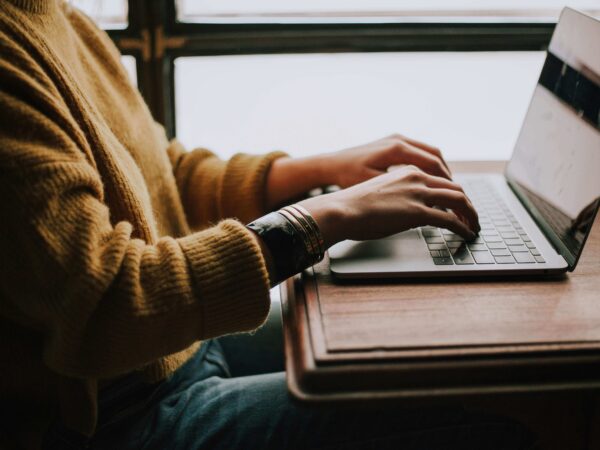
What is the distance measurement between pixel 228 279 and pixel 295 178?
0.40 meters

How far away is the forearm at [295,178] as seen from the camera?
3.22ft

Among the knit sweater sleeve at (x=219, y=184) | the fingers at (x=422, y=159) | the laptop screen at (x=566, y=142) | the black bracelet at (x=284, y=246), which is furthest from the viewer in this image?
the knit sweater sleeve at (x=219, y=184)

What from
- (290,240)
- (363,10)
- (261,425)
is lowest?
(261,425)

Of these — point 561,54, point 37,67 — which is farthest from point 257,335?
point 561,54

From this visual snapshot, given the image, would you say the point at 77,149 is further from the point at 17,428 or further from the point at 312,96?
the point at 312,96

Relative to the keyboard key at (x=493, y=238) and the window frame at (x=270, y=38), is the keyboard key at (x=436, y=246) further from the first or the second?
the window frame at (x=270, y=38)

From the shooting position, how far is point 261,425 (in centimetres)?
72

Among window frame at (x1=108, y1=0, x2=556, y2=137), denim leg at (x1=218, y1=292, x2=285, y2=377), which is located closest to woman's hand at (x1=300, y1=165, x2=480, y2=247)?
denim leg at (x1=218, y1=292, x2=285, y2=377)

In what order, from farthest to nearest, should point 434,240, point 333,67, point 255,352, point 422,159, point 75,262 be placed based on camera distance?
point 333,67 < point 255,352 < point 422,159 < point 434,240 < point 75,262

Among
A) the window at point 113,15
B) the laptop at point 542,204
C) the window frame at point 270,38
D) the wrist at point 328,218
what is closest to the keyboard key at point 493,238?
the laptop at point 542,204

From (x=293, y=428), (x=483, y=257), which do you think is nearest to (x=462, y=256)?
(x=483, y=257)

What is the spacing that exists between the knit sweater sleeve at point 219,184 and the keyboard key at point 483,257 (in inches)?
16.1

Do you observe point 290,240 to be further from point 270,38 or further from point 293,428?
point 270,38

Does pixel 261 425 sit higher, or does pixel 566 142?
pixel 566 142
